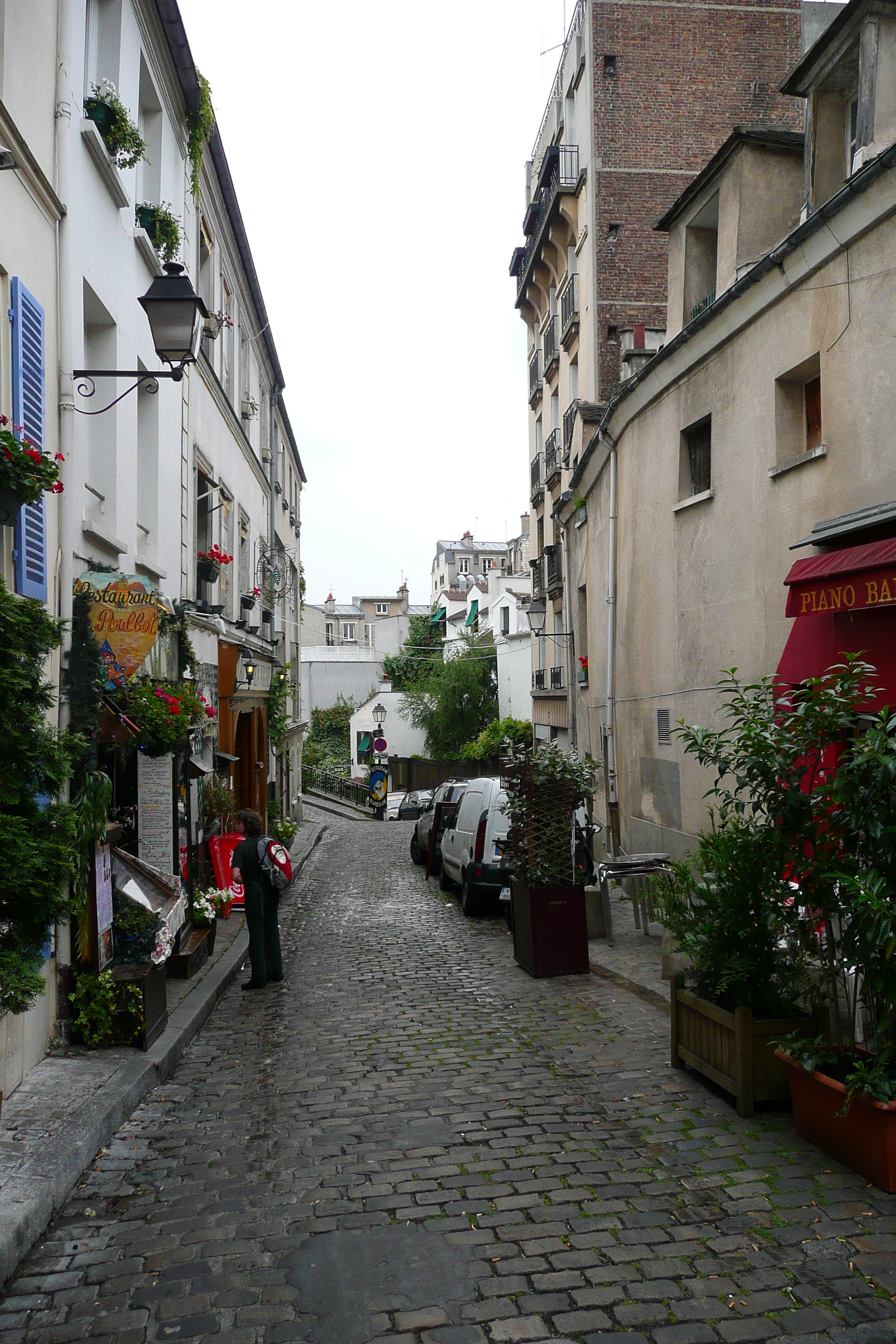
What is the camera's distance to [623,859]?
1152cm

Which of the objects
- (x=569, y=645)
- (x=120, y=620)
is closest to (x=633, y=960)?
(x=120, y=620)

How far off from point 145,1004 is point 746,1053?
13.1 feet

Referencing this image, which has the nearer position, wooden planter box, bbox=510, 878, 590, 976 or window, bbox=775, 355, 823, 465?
wooden planter box, bbox=510, 878, 590, 976

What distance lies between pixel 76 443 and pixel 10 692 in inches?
126

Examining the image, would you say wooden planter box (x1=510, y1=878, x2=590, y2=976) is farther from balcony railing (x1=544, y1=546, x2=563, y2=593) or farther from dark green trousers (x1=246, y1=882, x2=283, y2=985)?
balcony railing (x1=544, y1=546, x2=563, y2=593)

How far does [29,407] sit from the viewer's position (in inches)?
248

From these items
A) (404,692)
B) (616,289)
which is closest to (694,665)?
(616,289)

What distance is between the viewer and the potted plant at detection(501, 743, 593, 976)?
31.2ft

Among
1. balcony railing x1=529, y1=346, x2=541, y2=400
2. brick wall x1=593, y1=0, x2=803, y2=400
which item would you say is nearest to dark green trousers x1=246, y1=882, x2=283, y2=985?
brick wall x1=593, y1=0, x2=803, y2=400

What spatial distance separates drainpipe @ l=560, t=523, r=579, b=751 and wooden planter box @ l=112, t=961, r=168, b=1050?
14697mm

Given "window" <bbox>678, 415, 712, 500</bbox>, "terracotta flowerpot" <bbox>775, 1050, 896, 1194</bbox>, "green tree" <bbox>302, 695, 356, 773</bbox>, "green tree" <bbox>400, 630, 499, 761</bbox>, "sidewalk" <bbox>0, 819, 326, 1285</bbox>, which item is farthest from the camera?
"green tree" <bbox>302, 695, 356, 773</bbox>

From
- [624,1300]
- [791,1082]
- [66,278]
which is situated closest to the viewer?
[624,1300]

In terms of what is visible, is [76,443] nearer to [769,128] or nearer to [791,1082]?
[791,1082]

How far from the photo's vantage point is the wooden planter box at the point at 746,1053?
17.8ft
